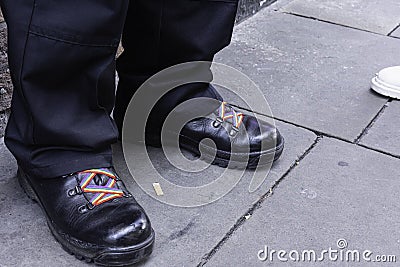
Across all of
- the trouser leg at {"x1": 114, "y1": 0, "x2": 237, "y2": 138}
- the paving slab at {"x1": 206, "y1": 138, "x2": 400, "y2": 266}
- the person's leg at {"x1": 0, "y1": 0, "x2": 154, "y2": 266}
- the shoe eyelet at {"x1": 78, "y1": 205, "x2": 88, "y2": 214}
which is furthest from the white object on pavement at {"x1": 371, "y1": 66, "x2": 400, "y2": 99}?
the shoe eyelet at {"x1": 78, "y1": 205, "x2": 88, "y2": 214}

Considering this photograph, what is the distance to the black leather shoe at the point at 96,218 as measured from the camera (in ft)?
3.51

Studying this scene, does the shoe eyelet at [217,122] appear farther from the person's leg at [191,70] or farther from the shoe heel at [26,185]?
the shoe heel at [26,185]

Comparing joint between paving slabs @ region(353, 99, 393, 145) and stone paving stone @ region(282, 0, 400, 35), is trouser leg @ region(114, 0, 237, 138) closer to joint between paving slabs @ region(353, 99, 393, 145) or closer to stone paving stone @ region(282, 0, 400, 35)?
joint between paving slabs @ region(353, 99, 393, 145)

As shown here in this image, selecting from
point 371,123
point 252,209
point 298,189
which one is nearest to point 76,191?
point 252,209

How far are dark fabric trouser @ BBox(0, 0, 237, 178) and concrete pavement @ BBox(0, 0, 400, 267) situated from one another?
0.55 feet

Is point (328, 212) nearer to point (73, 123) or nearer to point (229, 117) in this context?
point (229, 117)

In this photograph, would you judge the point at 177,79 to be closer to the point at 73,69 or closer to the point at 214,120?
the point at 214,120

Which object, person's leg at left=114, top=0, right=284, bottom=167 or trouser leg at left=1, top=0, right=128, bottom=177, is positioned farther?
person's leg at left=114, top=0, right=284, bottom=167

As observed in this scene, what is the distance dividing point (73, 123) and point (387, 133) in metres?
0.89

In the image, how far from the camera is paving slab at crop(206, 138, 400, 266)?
1.17 metres

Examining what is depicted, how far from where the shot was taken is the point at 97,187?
1.14m

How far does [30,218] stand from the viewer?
122 centimetres

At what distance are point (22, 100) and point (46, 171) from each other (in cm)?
15

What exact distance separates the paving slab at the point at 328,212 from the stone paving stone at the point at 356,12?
96 centimetres
